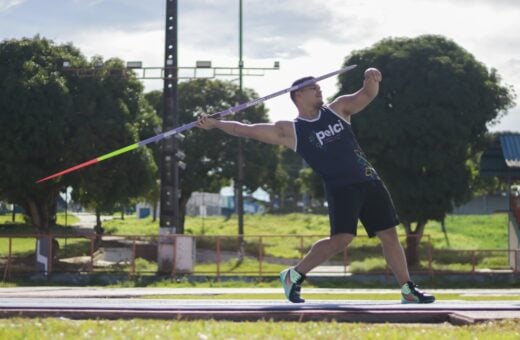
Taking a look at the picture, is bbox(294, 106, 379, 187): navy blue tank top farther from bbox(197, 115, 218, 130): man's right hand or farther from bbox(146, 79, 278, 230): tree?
bbox(146, 79, 278, 230): tree

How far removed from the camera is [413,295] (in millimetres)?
6805

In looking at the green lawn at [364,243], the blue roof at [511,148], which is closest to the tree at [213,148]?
the green lawn at [364,243]

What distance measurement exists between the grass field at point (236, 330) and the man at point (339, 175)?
123 cm

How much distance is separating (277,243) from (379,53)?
9.72 m

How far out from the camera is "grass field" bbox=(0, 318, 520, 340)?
4.93m

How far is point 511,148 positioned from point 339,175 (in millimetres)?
25108

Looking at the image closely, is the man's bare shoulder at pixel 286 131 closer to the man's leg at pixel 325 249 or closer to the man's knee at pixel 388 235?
the man's leg at pixel 325 249

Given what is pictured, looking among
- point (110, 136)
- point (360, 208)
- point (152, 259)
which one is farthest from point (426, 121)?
point (360, 208)

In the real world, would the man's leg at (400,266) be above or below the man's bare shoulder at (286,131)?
below

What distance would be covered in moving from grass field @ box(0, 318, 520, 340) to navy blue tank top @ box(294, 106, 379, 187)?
1.49 metres

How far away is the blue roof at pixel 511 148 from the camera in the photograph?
29484 millimetres

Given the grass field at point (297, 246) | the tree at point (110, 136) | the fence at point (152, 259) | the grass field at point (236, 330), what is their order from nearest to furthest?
the grass field at point (236, 330)
the fence at point (152, 259)
the grass field at point (297, 246)
the tree at point (110, 136)

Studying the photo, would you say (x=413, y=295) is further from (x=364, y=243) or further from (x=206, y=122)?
(x=364, y=243)

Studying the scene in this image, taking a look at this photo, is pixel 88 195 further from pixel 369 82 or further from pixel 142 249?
pixel 369 82
